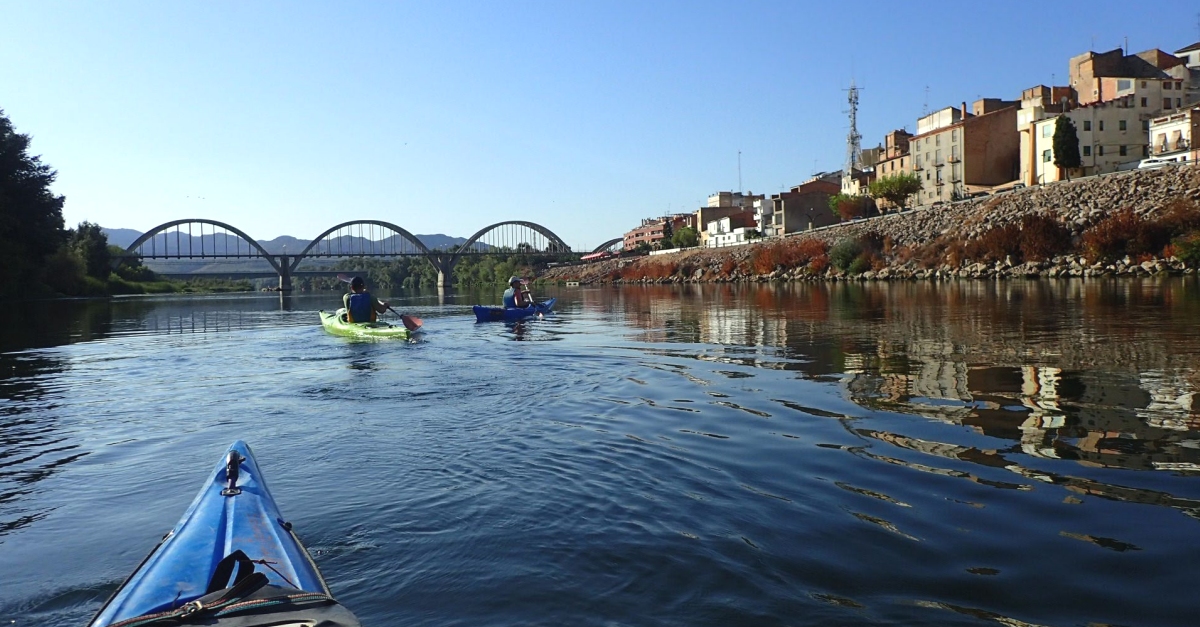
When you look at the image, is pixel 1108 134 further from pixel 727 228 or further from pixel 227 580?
pixel 227 580

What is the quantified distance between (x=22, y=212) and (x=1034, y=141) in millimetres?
76592

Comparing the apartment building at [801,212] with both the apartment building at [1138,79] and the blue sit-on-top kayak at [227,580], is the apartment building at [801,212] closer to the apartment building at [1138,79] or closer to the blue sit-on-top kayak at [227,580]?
the apartment building at [1138,79]

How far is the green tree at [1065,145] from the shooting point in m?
58.7

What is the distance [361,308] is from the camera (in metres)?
21.8

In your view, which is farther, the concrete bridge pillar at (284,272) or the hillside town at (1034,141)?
the concrete bridge pillar at (284,272)

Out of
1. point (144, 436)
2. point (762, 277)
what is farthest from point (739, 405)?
point (762, 277)

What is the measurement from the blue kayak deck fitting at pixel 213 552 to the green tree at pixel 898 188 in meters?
80.1

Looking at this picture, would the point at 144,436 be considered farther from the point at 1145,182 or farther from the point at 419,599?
the point at 1145,182

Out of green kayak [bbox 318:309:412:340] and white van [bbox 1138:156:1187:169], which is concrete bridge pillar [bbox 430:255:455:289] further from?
green kayak [bbox 318:309:412:340]

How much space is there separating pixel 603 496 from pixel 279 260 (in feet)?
475

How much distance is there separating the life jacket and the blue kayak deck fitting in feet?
56.5

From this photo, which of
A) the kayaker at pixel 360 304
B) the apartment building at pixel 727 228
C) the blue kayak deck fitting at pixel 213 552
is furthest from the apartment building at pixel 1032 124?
the blue kayak deck fitting at pixel 213 552

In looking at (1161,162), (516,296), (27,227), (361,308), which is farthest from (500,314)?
(1161,162)

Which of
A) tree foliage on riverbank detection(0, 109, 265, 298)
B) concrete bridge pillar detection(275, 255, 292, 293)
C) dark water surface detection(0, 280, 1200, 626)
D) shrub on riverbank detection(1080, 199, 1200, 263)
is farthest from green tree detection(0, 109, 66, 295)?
concrete bridge pillar detection(275, 255, 292, 293)
